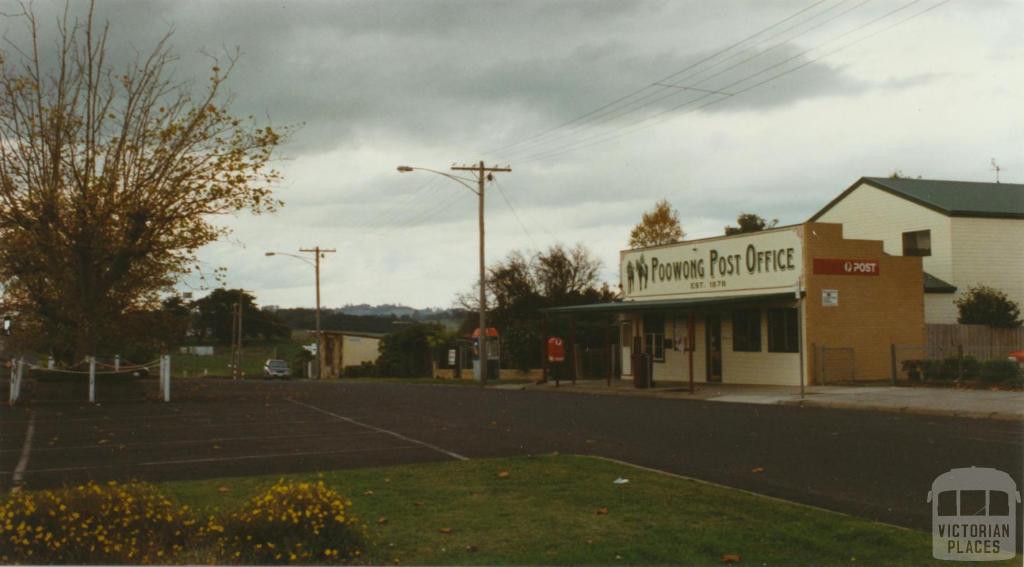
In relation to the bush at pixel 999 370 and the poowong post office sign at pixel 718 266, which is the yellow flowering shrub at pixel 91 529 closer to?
the bush at pixel 999 370

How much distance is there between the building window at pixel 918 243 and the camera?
134 feet

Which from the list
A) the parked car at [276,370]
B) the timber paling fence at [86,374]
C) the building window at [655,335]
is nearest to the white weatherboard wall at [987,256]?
the building window at [655,335]

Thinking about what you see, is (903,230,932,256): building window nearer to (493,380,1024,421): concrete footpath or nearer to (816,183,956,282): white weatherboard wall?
(816,183,956,282): white weatherboard wall

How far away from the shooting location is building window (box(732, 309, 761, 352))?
32750 millimetres

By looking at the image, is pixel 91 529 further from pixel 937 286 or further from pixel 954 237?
pixel 954 237

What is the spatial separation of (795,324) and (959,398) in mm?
9026

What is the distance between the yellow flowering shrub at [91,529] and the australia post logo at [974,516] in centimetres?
528

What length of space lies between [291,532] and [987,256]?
1551 inches

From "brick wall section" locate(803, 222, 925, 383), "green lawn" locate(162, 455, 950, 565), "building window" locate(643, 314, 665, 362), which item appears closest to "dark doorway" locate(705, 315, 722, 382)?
"building window" locate(643, 314, 665, 362)

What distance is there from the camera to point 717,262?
1388 inches

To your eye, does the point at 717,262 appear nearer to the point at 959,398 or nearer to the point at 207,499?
the point at 959,398

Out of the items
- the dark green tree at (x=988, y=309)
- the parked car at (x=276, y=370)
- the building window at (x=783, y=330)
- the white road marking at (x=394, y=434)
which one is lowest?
the parked car at (x=276, y=370)

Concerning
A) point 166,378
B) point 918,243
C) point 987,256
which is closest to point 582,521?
point 166,378

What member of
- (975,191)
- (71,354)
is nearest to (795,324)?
(975,191)
